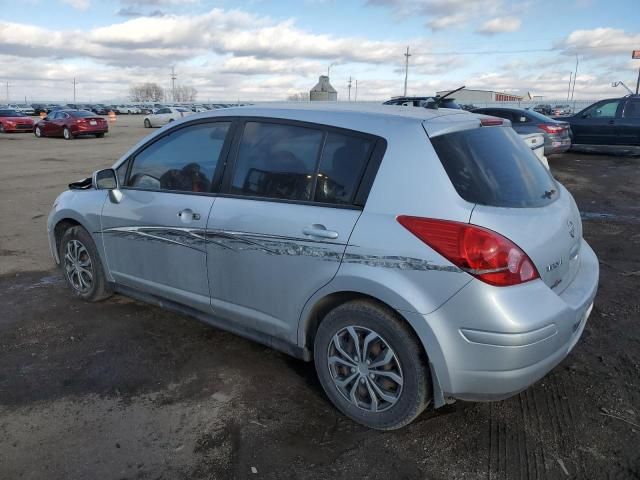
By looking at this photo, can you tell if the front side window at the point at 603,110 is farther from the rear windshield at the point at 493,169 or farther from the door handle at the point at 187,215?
the door handle at the point at 187,215

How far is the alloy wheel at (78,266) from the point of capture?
4.56m

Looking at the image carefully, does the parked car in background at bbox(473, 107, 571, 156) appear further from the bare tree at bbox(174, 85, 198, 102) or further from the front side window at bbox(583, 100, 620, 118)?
the bare tree at bbox(174, 85, 198, 102)

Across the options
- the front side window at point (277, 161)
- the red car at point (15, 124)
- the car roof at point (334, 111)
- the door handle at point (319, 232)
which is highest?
the car roof at point (334, 111)

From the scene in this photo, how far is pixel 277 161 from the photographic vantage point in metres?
3.20

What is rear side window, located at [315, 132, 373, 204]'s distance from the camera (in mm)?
2838

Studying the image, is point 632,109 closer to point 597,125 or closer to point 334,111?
point 597,125

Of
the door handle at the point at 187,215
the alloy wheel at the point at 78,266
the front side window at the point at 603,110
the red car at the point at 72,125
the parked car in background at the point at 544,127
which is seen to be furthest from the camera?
the red car at the point at 72,125

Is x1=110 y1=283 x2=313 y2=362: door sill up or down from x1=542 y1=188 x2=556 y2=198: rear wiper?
down

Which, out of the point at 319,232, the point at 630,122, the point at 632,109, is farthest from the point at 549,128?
the point at 319,232

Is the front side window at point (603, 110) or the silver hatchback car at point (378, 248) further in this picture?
the front side window at point (603, 110)

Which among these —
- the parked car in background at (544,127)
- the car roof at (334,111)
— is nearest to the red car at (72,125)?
the parked car in background at (544,127)

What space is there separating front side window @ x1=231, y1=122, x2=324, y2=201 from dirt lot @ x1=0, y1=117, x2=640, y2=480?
1.24 metres

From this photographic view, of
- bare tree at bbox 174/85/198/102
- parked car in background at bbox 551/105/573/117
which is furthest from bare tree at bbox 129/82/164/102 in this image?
parked car in background at bbox 551/105/573/117

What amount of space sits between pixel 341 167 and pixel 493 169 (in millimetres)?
823
